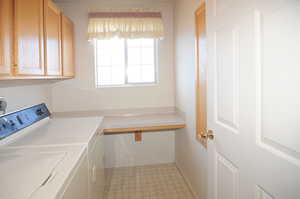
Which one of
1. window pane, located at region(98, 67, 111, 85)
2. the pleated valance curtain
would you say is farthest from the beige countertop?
the pleated valance curtain

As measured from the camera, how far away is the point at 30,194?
0.77 m

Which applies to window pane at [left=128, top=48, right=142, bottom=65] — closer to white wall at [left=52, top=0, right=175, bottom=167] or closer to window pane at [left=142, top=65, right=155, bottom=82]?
window pane at [left=142, top=65, right=155, bottom=82]

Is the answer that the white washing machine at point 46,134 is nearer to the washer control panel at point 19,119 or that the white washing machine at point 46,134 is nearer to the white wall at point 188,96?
the washer control panel at point 19,119

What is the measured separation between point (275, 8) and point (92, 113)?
261 cm

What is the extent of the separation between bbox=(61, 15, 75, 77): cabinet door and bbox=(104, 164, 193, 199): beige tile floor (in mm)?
1455

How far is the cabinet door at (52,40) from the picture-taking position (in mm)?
1722

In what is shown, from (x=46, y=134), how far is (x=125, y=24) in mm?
1760

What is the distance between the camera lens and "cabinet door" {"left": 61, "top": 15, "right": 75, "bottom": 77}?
7.41ft

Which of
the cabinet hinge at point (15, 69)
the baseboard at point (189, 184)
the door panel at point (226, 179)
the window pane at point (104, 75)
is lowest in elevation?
the baseboard at point (189, 184)

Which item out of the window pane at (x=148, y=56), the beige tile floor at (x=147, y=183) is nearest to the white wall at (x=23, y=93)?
the beige tile floor at (x=147, y=183)

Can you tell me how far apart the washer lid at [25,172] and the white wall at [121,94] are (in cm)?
173

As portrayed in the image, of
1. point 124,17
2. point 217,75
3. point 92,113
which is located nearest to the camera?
point 217,75

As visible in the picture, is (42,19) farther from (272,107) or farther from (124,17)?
(272,107)

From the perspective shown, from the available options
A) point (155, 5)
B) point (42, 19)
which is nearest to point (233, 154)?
point (42, 19)
